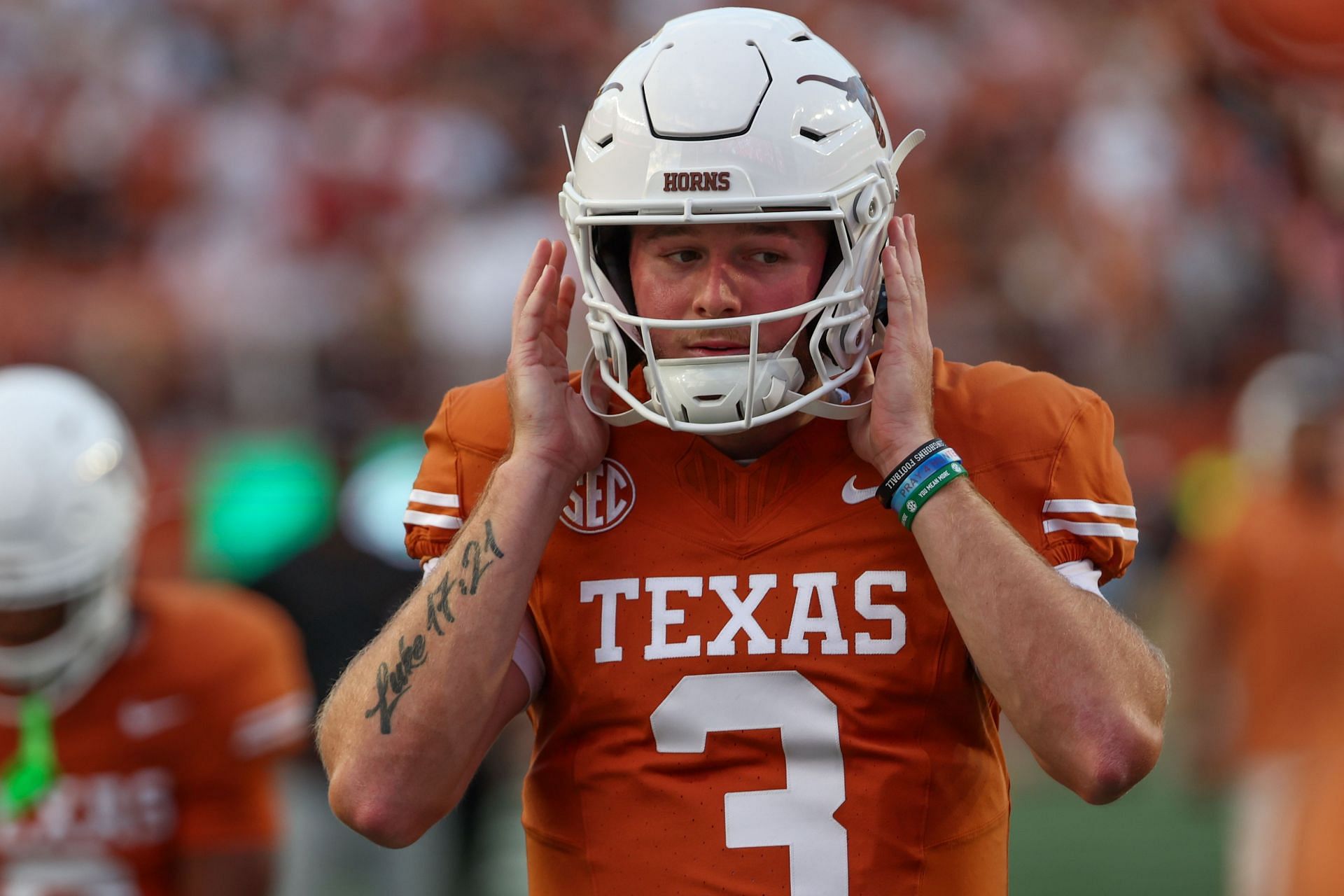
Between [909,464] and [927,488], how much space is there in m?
0.04

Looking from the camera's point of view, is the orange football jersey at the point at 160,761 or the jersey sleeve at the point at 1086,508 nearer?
the jersey sleeve at the point at 1086,508

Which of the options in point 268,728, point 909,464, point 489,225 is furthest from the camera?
point 489,225

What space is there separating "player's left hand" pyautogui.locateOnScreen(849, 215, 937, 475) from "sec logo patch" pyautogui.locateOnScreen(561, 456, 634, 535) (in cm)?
31

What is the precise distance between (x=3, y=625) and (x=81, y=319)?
17.9 ft

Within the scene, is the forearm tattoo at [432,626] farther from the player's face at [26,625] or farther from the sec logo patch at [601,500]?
the player's face at [26,625]

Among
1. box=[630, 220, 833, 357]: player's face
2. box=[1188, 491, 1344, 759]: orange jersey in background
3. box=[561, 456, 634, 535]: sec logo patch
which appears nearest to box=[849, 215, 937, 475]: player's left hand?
box=[630, 220, 833, 357]: player's face

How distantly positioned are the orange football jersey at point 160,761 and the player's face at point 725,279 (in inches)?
58.9

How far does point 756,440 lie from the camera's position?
2.30 meters


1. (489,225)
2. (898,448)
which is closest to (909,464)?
(898,448)

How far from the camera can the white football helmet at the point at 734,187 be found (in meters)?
2.14

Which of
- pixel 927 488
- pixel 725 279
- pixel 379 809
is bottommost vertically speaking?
pixel 379 809

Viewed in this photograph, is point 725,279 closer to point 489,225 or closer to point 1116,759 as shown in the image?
point 1116,759

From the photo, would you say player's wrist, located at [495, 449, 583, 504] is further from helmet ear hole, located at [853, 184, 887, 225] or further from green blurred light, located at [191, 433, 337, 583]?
green blurred light, located at [191, 433, 337, 583]

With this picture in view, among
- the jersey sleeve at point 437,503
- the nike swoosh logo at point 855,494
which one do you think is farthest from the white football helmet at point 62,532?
the nike swoosh logo at point 855,494
